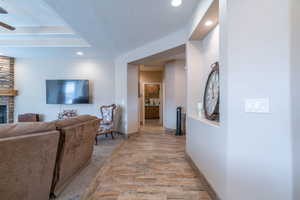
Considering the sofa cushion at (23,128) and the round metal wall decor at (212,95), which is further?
the round metal wall decor at (212,95)

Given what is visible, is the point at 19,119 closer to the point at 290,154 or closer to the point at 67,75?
the point at 67,75

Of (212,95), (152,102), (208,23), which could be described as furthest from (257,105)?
(152,102)

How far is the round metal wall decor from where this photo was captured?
217 centimetres

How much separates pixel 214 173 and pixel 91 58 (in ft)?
17.4

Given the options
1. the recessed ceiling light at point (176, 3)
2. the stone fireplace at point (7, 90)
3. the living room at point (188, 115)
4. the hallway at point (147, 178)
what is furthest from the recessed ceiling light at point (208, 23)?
the stone fireplace at point (7, 90)

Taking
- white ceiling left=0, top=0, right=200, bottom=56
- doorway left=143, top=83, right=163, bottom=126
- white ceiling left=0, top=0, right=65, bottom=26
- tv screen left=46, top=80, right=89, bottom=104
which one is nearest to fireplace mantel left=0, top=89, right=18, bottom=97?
tv screen left=46, top=80, right=89, bottom=104

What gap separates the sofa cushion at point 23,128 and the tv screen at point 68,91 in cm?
376

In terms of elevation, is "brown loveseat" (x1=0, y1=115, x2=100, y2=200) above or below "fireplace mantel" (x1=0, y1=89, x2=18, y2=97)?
below

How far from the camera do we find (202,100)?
9.16 feet

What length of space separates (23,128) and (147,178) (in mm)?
1747

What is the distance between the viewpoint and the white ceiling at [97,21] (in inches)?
88.9

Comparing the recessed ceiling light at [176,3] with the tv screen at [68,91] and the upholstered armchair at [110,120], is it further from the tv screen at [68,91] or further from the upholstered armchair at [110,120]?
the tv screen at [68,91]

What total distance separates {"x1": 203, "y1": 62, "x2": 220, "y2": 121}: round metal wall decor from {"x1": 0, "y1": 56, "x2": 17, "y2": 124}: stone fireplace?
21.3 feet

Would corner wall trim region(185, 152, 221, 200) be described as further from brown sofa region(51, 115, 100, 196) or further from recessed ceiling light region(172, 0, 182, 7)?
recessed ceiling light region(172, 0, 182, 7)
